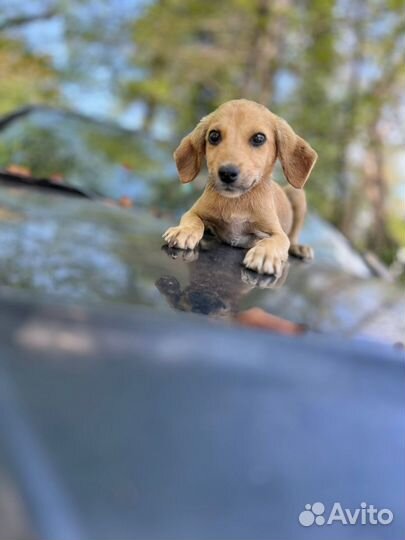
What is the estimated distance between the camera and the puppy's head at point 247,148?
1.76ft

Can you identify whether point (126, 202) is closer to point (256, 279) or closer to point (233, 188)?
point (256, 279)

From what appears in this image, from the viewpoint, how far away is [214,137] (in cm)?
56

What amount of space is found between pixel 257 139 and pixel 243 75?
453 mm

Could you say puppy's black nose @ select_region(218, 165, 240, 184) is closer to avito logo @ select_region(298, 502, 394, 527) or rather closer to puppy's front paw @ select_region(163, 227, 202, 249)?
puppy's front paw @ select_region(163, 227, 202, 249)

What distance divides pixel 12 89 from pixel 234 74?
875 mm

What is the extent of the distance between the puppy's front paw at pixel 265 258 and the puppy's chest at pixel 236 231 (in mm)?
21

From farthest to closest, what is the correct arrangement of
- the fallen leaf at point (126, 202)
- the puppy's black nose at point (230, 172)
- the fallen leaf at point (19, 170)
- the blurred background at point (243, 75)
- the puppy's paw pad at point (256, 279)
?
the fallen leaf at point (126, 202) < the fallen leaf at point (19, 170) < the blurred background at point (243, 75) < the puppy's paw pad at point (256, 279) < the puppy's black nose at point (230, 172)

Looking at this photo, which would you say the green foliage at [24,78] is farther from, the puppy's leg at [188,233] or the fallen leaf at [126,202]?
the puppy's leg at [188,233]

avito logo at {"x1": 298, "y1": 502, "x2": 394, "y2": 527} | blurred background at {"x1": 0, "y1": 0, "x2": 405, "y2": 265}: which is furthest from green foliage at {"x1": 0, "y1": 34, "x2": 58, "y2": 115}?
avito logo at {"x1": 298, "y1": 502, "x2": 394, "y2": 527}

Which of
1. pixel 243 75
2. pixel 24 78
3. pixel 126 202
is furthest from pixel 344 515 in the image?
pixel 24 78

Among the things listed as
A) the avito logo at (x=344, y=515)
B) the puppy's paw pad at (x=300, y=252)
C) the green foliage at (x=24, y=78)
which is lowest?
the avito logo at (x=344, y=515)

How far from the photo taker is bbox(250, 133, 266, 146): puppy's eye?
550mm

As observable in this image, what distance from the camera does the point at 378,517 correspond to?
33.3 inches

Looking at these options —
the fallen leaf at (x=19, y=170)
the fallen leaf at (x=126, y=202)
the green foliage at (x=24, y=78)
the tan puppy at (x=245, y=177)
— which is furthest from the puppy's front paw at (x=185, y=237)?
the green foliage at (x=24, y=78)
